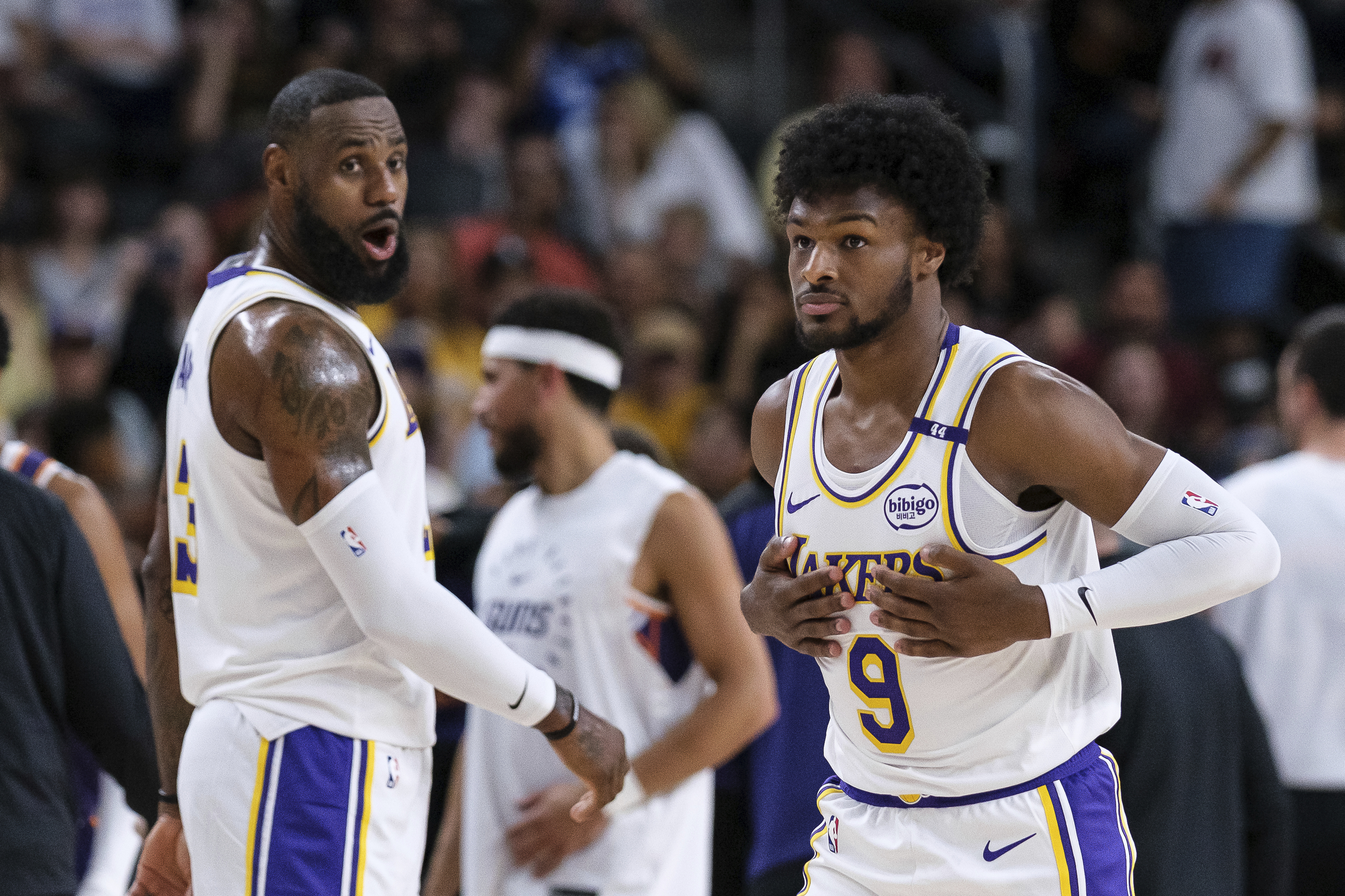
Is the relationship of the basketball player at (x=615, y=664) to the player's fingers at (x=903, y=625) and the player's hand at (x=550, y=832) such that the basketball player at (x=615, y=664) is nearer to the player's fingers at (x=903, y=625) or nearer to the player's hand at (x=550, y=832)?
the player's hand at (x=550, y=832)

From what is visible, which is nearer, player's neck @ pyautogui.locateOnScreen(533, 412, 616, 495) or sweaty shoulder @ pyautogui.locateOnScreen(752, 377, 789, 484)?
sweaty shoulder @ pyautogui.locateOnScreen(752, 377, 789, 484)

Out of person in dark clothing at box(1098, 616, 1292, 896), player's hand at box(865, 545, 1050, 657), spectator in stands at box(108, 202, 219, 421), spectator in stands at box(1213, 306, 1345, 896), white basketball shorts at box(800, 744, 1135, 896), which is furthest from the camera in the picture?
spectator in stands at box(108, 202, 219, 421)

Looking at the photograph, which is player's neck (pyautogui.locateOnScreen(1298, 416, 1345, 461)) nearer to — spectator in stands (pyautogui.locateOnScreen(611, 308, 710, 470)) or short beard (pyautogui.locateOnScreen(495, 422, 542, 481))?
short beard (pyautogui.locateOnScreen(495, 422, 542, 481))

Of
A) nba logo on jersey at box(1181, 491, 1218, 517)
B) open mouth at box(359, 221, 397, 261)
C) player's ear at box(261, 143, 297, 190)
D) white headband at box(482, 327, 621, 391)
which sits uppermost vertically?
player's ear at box(261, 143, 297, 190)

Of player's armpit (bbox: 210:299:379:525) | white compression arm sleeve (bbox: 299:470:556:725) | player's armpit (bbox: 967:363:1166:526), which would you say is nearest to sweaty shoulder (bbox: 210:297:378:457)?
player's armpit (bbox: 210:299:379:525)

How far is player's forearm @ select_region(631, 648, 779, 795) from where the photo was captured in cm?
439

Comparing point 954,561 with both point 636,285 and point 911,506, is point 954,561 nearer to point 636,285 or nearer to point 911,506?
point 911,506

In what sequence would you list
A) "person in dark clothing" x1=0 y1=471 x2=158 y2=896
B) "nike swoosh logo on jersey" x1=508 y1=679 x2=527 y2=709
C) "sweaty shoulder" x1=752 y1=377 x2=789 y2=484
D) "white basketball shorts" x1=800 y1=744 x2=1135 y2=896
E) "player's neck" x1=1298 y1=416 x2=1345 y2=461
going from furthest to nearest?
1. "player's neck" x1=1298 y1=416 x2=1345 y2=461
2. "person in dark clothing" x1=0 y1=471 x2=158 y2=896
3. "sweaty shoulder" x1=752 y1=377 x2=789 y2=484
4. "nike swoosh logo on jersey" x1=508 y1=679 x2=527 y2=709
5. "white basketball shorts" x1=800 y1=744 x2=1135 y2=896

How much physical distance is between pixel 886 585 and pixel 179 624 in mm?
1594

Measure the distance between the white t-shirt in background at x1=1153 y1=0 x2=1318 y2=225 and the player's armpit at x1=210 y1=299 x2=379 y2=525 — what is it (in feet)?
27.8

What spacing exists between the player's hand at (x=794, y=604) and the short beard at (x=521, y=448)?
1447 millimetres

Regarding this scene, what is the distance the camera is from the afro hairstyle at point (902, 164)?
10.7ft

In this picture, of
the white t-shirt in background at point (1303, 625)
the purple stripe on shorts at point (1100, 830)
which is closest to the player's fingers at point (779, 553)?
the purple stripe on shorts at point (1100, 830)

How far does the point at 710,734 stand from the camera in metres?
4.40
